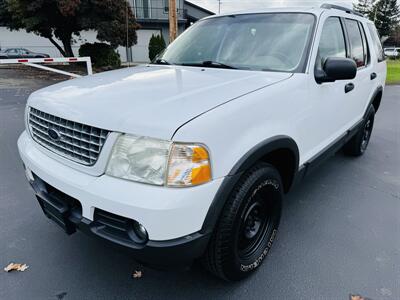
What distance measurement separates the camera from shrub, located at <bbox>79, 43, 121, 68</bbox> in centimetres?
1839

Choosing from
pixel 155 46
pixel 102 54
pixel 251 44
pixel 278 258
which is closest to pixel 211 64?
pixel 251 44

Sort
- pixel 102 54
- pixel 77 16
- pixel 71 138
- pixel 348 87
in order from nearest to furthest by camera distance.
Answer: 1. pixel 71 138
2. pixel 348 87
3. pixel 77 16
4. pixel 102 54

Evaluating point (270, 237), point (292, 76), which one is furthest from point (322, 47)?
point (270, 237)

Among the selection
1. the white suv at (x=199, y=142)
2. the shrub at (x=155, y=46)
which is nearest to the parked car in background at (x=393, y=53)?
the shrub at (x=155, y=46)

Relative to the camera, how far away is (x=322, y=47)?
2.76m

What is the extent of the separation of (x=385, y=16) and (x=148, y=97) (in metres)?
63.4

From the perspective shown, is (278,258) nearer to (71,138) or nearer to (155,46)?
(71,138)

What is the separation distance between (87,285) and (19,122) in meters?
5.05

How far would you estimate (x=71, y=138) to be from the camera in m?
1.89

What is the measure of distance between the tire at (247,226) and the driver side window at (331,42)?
3.74ft

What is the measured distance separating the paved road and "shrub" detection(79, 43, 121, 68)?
15856 millimetres

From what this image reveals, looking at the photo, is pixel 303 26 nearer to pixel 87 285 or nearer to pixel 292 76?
pixel 292 76

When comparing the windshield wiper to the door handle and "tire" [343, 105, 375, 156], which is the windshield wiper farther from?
"tire" [343, 105, 375, 156]

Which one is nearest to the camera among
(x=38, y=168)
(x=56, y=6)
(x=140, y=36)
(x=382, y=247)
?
(x=38, y=168)
